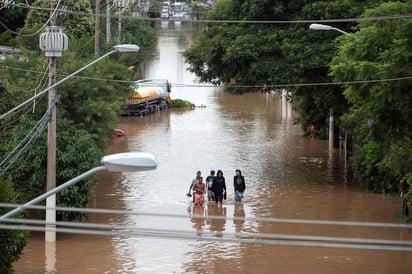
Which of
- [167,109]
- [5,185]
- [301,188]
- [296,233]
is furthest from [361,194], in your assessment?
[167,109]

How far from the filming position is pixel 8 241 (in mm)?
18812

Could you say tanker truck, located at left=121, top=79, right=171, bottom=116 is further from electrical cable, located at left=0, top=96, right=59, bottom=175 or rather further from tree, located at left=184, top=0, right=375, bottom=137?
electrical cable, located at left=0, top=96, right=59, bottom=175

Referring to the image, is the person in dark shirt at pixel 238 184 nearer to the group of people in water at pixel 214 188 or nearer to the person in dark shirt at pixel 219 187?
the group of people in water at pixel 214 188

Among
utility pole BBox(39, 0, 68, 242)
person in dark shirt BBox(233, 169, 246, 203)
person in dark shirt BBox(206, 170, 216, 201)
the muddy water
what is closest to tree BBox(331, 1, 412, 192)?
the muddy water

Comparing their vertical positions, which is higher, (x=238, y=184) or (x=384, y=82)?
(x=384, y=82)

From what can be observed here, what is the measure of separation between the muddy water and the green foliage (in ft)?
7.84

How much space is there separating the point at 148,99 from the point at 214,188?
25.4 metres

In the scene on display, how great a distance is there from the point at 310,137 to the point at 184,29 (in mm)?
76727

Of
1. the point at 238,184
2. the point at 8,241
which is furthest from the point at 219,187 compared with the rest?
the point at 8,241

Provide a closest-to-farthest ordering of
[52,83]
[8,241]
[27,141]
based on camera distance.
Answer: [8,241]
[52,83]
[27,141]

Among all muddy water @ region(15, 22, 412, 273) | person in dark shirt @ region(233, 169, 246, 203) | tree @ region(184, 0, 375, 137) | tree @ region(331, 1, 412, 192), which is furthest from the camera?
tree @ region(184, 0, 375, 137)

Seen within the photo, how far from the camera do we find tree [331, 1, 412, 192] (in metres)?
23.2

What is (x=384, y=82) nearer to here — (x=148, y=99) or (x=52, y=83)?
(x=52, y=83)

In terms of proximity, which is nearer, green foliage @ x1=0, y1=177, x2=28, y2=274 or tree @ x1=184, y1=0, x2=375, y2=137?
green foliage @ x1=0, y1=177, x2=28, y2=274
